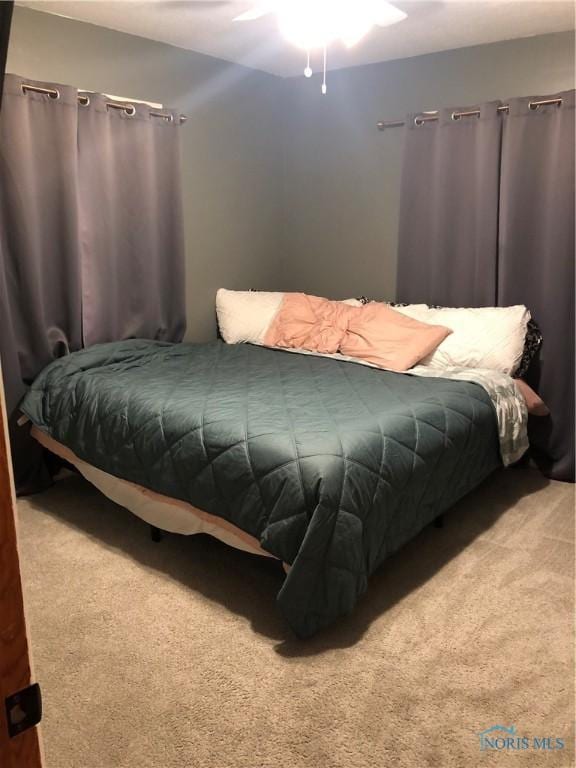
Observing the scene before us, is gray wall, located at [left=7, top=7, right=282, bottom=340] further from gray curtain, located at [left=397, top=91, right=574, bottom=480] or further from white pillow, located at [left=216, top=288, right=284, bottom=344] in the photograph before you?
gray curtain, located at [left=397, top=91, right=574, bottom=480]

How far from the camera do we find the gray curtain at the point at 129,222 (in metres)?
3.15

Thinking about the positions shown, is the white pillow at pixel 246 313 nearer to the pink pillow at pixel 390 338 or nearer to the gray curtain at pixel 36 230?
the pink pillow at pixel 390 338

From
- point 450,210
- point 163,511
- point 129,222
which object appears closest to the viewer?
point 163,511

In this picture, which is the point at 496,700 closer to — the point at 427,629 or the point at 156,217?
the point at 427,629

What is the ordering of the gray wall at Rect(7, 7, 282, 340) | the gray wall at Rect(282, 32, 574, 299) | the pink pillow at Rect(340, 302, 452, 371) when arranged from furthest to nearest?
the gray wall at Rect(282, 32, 574, 299), the pink pillow at Rect(340, 302, 452, 371), the gray wall at Rect(7, 7, 282, 340)

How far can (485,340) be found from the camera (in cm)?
313

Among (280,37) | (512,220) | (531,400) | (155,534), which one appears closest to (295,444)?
(155,534)

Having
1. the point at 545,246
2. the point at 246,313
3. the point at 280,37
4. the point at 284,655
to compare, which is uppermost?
the point at 280,37

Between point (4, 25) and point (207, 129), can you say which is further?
point (207, 129)

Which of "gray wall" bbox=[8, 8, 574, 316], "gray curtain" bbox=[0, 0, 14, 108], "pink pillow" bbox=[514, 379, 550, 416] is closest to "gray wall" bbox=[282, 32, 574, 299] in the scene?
"gray wall" bbox=[8, 8, 574, 316]

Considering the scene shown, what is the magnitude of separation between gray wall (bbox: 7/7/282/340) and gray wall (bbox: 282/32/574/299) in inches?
6.9

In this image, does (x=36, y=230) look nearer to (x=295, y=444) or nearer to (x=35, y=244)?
(x=35, y=244)

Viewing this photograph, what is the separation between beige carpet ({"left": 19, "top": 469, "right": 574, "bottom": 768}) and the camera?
1.62 metres

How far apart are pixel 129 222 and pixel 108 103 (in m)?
0.60
